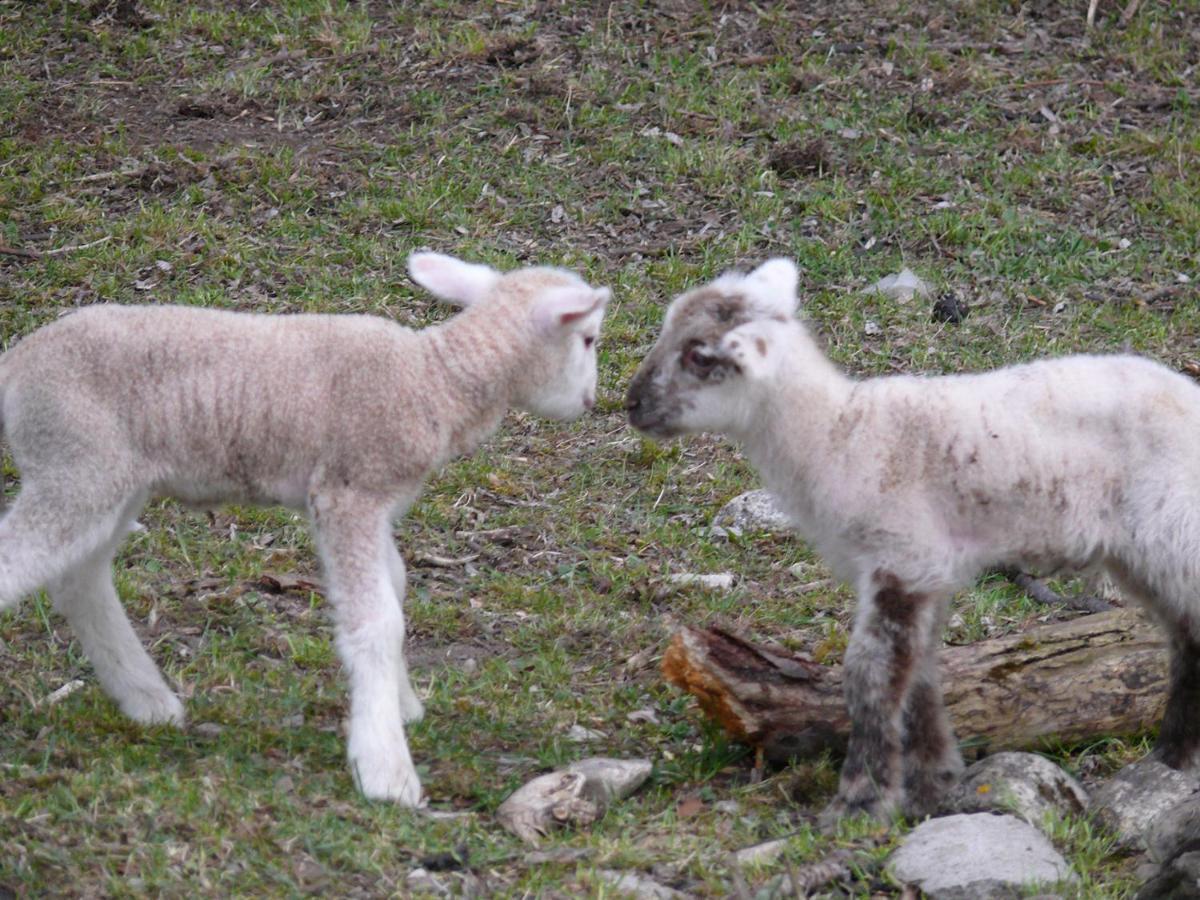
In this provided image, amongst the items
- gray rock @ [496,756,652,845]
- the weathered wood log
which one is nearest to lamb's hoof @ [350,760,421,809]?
gray rock @ [496,756,652,845]

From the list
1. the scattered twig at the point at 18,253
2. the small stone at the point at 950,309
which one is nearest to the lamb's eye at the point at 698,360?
the small stone at the point at 950,309

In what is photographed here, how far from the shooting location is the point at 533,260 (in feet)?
34.3

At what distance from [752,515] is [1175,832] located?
11.0ft

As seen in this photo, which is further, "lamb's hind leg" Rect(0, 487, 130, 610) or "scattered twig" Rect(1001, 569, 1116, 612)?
"scattered twig" Rect(1001, 569, 1116, 612)

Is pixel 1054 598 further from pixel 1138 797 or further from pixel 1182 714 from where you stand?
pixel 1138 797

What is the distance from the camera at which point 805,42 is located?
40.9 ft

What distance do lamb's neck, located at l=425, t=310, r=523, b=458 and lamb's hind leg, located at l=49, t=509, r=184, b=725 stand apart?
129 cm

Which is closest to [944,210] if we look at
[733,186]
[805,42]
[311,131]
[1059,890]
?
[733,186]

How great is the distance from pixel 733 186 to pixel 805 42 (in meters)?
1.96

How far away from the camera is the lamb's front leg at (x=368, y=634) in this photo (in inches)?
218

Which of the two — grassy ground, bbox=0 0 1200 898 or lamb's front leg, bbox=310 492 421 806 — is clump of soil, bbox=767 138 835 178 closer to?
grassy ground, bbox=0 0 1200 898

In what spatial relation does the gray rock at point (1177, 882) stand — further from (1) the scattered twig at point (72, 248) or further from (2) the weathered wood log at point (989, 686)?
(1) the scattered twig at point (72, 248)

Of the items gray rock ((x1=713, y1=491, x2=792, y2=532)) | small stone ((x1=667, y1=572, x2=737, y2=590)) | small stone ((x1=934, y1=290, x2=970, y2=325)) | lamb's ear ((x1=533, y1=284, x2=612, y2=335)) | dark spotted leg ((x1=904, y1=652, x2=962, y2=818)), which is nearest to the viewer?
dark spotted leg ((x1=904, y1=652, x2=962, y2=818))

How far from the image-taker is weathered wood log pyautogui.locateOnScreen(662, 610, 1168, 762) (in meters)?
5.99
